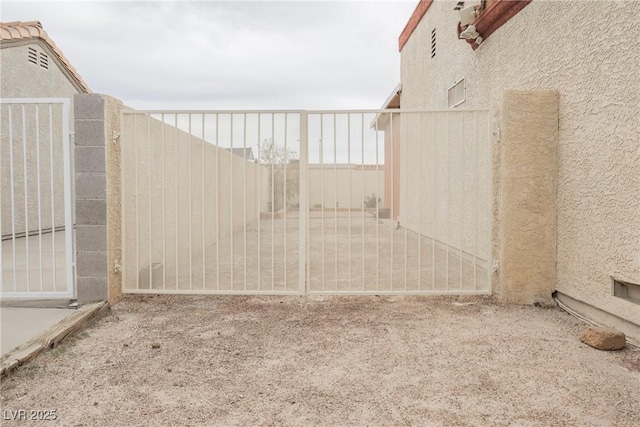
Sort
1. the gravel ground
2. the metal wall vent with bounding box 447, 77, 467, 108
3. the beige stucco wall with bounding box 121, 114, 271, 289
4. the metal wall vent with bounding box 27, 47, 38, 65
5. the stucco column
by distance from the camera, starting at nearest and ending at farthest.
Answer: the gravel ground → the stucco column → the beige stucco wall with bounding box 121, 114, 271, 289 → the metal wall vent with bounding box 447, 77, 467, 108 → the metal wall vent with bounding box 27, 47, 38, 65

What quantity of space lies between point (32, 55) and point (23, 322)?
8.90 m

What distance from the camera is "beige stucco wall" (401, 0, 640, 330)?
2.72 meters

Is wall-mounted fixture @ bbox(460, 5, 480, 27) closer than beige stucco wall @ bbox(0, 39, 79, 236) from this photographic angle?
Yes

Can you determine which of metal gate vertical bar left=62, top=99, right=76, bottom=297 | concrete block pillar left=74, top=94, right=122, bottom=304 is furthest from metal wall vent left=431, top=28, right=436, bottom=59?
metal gate vertical bar left=62, top=99, right=76, bottom=297

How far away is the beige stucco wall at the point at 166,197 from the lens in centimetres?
378

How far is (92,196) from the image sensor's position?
354 cm

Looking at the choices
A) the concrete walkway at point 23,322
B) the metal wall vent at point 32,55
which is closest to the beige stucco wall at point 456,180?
the concrete walkway at point 23,322

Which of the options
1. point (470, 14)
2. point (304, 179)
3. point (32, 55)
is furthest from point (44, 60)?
point (470, 14)

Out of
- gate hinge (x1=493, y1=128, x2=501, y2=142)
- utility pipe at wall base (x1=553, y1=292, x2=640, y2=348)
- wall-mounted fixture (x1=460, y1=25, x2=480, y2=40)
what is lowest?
utility pipe at wall base (x1=553, y1=292, x2=640, y2=348)

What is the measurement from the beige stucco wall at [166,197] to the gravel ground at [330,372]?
32.6 inches

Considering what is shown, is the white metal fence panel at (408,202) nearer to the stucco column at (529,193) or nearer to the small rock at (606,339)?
the stucco column at (529,193)

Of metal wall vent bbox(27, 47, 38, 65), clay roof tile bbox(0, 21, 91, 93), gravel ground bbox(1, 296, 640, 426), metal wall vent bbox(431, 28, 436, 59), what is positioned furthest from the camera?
metal wall vent bbox(27, 47, 38, 65)

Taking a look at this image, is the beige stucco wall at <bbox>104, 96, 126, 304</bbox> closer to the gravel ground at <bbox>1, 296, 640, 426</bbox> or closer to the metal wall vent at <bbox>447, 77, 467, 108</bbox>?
the gravel ground at <bbox>1, 296, 640, 426</bbox>

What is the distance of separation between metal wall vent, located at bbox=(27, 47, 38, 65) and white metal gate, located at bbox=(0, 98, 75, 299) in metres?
1.14
